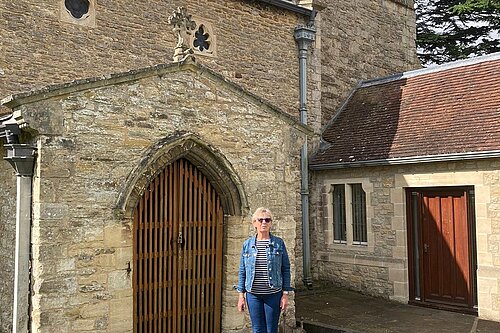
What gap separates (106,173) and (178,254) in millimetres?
1444

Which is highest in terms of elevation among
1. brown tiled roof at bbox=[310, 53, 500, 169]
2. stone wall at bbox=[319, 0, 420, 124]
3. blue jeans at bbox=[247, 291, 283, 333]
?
stone wall at bbox=[319, 0, 420, 124]

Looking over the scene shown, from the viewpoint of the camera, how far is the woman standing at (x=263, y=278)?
547 cm

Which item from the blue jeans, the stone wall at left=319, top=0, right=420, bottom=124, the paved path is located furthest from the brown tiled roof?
the blue jeans

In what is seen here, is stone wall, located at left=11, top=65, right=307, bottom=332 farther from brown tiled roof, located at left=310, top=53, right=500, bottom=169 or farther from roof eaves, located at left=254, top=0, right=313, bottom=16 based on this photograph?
roof eaves, located at left=254, top=0, right=313, bottom=16

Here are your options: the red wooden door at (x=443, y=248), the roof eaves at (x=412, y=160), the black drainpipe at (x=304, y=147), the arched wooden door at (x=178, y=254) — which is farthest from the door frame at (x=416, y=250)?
the arched wooden door at (x=178, y=254)

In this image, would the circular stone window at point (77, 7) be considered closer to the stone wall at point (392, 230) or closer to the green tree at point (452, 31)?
the stone wall at point (392, 230)

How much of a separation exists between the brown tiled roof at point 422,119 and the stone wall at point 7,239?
656 centimetres

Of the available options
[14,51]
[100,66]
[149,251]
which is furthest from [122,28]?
[149,251]

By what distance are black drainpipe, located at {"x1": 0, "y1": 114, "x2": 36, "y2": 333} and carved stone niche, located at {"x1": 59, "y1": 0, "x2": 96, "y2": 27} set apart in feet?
11.8

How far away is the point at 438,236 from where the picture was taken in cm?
1002

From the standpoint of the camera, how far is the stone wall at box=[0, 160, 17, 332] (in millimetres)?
6367

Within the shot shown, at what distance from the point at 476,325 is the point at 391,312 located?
145 centimetres

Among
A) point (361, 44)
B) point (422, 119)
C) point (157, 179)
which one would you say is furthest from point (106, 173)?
point (361, 44)

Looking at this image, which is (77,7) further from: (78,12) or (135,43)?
(135,43)
